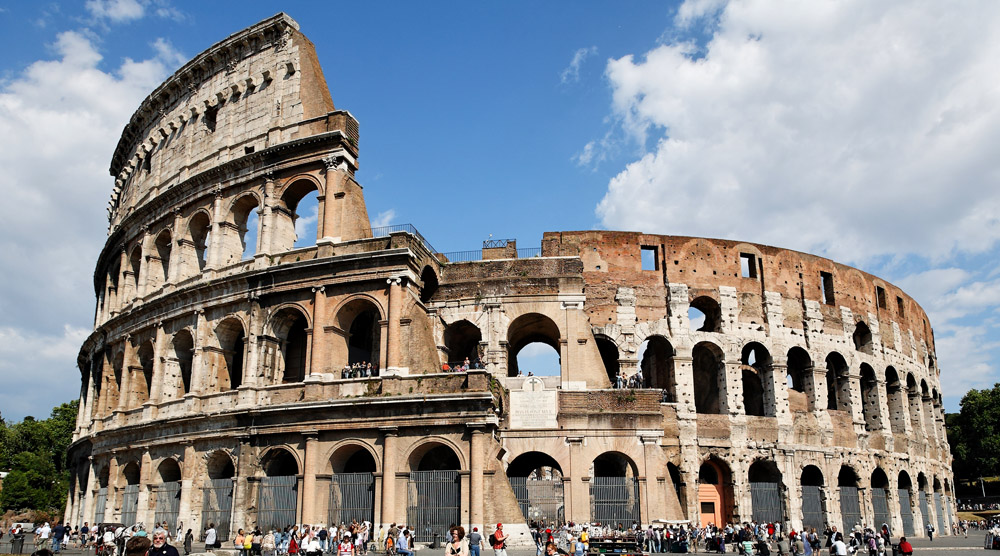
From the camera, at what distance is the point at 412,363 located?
A: 2362 centimetres

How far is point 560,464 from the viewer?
25547mm

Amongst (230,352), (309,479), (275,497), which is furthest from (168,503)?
(309,479)

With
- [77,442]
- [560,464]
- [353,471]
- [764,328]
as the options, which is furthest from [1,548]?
[764,328]

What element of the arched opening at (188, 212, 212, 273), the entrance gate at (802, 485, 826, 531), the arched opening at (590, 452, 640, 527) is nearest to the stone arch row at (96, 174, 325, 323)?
the arched opening at (188, 212, 212, 273)

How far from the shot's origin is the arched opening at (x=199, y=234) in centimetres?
2945

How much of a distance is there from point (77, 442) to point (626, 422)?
23.1 metres

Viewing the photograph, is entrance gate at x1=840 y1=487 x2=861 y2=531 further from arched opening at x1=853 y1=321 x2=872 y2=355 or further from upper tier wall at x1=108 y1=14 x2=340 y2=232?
upper tier wall at x1=108 y1=14 x2=340 y2=232

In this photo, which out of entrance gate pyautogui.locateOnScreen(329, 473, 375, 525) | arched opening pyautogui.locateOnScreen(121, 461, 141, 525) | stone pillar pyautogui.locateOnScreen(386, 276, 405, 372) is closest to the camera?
entrance gate pyautogui.locateOnScreen(329, 473, 375, 525)

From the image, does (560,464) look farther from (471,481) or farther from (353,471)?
(353,471)

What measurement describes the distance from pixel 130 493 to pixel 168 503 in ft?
7.89

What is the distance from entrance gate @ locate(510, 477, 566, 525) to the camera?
2483 centimetres

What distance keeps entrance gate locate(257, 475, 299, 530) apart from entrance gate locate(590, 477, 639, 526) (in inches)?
361

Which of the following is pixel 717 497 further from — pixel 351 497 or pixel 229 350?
pixel 229 350

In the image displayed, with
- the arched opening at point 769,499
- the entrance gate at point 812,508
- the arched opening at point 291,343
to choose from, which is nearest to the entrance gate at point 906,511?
the entrance gate at point 812,508
